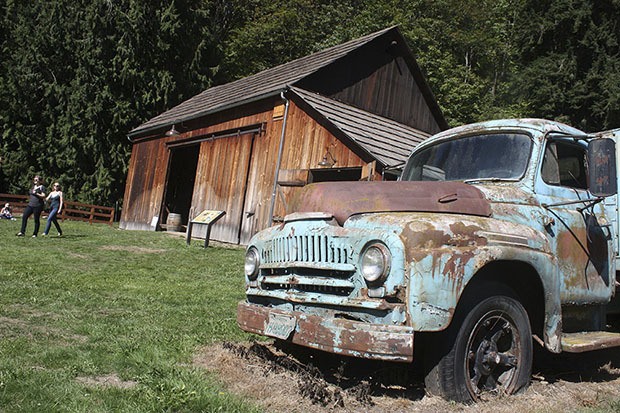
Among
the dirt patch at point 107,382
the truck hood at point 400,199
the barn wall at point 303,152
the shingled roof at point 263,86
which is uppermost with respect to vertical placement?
the shingled roof at point 263,86

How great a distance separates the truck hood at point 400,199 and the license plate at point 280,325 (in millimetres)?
788

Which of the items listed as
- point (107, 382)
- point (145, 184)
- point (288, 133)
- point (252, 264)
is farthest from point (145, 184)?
point (107, 382)

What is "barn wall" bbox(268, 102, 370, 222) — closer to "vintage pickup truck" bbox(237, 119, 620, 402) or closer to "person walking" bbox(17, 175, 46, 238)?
"person walking" bbox(17, 175, 46, 238)

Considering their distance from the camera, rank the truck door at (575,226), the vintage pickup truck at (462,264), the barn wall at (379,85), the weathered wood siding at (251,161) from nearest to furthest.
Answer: the vintage pickup truck at (462,264), the truck door at (575,226), the weathered wood siding at (251,161), the barn wall at (379,85)

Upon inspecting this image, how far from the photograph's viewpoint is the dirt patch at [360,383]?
3584 mm

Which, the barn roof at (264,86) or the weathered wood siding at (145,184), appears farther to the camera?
the weathered wood siding at (145,184)

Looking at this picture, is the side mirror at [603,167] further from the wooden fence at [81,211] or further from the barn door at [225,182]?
the wooden fence at [81,211]

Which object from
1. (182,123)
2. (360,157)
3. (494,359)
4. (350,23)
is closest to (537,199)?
(494,359)

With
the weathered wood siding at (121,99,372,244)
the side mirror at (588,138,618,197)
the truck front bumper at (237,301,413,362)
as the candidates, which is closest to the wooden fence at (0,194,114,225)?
the weathered wood siding at (121,99,372,244)

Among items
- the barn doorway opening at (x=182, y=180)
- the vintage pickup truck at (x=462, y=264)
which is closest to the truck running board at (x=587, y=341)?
the vintage pickup truck at (x=462, y=264)

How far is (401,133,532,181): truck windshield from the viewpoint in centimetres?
477

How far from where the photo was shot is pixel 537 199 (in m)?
4.55

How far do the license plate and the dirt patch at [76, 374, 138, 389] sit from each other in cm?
99

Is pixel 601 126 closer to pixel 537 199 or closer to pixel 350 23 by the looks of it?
pixel 350 23
